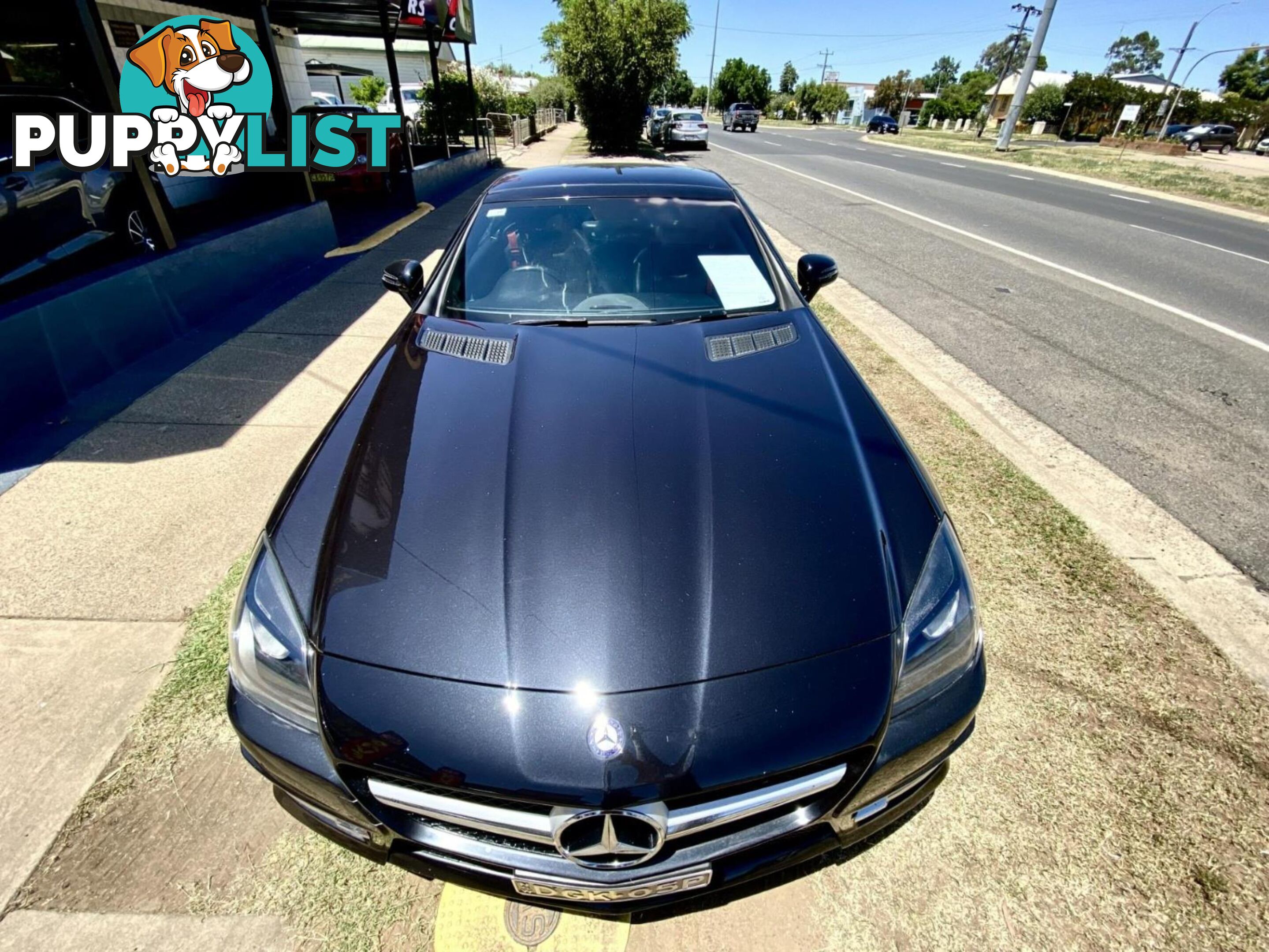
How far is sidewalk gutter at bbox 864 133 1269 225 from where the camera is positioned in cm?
1317

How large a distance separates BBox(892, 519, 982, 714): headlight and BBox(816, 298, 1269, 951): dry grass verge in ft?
2.09

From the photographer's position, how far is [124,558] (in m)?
2.60

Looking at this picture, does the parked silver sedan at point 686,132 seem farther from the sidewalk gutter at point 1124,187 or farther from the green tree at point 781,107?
the green tree at point 781,107

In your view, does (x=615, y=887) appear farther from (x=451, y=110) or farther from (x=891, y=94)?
(x=891, y=94)

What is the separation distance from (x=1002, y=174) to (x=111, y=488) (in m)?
23.2

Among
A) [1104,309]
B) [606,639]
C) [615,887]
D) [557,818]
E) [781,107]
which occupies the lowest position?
[1104,309]

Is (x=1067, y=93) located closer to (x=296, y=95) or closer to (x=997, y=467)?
(x=296, y=95)

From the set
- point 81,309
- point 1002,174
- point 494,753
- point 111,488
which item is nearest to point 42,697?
point 111,488

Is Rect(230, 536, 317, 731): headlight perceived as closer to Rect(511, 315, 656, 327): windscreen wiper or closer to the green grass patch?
the green grass patch

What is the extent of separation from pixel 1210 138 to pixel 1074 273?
44000 millimetres

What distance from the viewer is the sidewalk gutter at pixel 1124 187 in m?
13.2

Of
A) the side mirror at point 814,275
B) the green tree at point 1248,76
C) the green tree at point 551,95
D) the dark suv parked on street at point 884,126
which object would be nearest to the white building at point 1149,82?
the green tree at point 1248,76

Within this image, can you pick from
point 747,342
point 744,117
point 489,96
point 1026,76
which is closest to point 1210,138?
point 1026,76

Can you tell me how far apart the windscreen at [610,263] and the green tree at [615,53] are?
22.5 m
